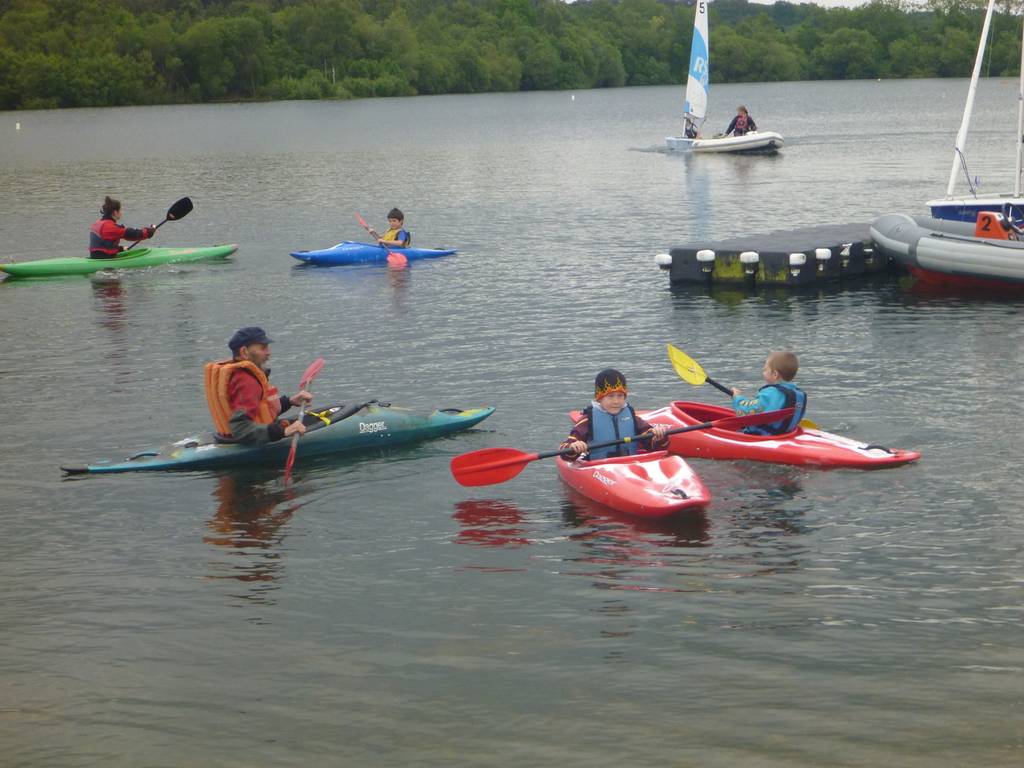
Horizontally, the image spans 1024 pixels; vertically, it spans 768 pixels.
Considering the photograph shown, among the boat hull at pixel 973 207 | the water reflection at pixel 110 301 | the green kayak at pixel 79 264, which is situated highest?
the boat hull at pixel 973 207

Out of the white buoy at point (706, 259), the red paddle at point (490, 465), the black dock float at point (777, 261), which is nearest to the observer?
the red paddle at point (490, 465)

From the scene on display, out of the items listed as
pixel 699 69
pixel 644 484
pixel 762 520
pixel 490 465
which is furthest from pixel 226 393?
pixel 699 69

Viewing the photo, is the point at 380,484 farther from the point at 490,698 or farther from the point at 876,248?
the point at 876,248

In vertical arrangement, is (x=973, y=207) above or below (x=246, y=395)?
above

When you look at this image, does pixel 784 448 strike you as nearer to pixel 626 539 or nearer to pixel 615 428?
pixel 615 428

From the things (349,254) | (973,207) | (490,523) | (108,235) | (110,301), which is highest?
(973,207)

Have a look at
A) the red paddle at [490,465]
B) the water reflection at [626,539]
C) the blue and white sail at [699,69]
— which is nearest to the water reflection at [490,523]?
the red paddle at [490,465]

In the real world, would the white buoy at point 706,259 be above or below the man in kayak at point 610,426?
below

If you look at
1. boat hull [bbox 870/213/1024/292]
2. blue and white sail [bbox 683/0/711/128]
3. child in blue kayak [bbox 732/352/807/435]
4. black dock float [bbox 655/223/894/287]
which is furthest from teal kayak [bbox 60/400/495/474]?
blue and white sail [bbox 683/0/711/128]

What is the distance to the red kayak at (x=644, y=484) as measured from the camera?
35.9 feet

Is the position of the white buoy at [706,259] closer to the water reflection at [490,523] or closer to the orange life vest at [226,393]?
the orange life vest at [226,393]

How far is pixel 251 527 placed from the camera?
11.6 m

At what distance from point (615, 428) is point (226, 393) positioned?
369 centimetres

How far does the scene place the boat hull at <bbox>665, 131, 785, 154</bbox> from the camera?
52.0 metres
